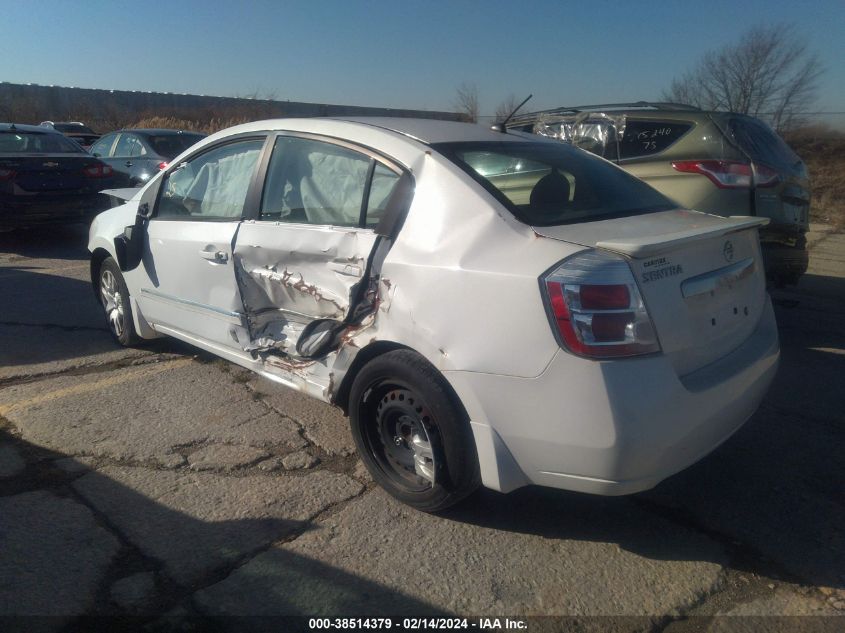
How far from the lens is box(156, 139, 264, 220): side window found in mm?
4094

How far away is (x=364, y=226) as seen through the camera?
3.34m

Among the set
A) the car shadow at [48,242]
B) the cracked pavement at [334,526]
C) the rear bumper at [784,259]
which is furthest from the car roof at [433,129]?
the car shadow at [48,242]

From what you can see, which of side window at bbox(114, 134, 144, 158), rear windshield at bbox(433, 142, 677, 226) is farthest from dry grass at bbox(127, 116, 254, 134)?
rear windshield at bbox(433, 142, 677, 226)

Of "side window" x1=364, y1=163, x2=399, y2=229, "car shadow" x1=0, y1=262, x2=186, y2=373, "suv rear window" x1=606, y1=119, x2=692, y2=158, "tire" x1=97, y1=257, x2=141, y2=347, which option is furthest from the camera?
"suv rear window" x1=606, y1=119, x2=692, y2=158

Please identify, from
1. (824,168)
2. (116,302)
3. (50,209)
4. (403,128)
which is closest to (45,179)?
(50,209)

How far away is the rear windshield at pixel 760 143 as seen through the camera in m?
5.86

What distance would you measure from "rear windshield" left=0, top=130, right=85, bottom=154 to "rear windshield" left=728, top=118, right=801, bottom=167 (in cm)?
892

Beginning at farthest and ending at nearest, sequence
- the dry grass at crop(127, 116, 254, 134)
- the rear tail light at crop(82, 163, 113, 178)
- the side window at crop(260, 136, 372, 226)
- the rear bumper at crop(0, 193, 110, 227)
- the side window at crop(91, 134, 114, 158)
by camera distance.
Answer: the dry grass at crop(127, 116, 254, 134) → the side window at crop(91, 134, 114, 158) → the rear tail light at crop(82, 163, 113, 178) → the rear bumper at crop(0, 193, 110, 227) → the side window at crop(260, 136, 372, 226)

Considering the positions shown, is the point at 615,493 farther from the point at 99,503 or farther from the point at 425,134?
the point at 99,503

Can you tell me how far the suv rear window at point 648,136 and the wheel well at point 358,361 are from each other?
4.04m

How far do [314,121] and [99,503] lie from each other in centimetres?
215

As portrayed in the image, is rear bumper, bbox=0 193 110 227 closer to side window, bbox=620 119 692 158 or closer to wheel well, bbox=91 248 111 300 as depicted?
wheel well, bbox=91 248 111 300

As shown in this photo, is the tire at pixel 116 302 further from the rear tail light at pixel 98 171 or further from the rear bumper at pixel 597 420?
the rear tail light at pixel 98 171

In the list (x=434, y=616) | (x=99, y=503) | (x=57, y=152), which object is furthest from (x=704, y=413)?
(x=57, y=152)
